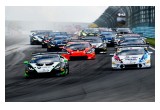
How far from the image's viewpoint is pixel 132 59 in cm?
3441

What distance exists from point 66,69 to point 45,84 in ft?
9.95

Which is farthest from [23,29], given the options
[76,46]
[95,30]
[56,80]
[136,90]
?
[95,30]

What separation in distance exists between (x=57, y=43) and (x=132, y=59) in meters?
Result: 11.3

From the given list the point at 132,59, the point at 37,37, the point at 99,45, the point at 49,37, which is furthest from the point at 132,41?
the point at 132,59

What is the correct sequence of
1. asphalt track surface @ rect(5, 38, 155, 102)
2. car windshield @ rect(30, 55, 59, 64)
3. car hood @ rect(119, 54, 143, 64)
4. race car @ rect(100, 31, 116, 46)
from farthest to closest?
1. race car @ rect(100, 31, 116, 46)
2. car hood @ rect(119, 54, 143, 64)
3. car windshield @ rect(30, 55, 59, 64)
4. asphalt track surface @ rect(5, 38, 155, 102)

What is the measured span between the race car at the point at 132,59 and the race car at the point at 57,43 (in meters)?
6.86

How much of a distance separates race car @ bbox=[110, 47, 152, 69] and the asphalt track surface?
344mm

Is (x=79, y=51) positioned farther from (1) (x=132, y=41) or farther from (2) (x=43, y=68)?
(2) (x=43, y=68)

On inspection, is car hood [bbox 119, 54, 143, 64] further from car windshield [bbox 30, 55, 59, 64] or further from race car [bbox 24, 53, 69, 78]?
car windshield [bbox 30, 55, 59, 64]

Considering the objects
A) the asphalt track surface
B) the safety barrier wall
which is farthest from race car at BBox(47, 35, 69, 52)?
the safety barrier wall

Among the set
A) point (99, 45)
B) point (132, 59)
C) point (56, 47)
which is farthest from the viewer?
point (99, 45)

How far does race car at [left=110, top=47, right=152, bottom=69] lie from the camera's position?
34.4m

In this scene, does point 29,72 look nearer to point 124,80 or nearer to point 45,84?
point 45,84
